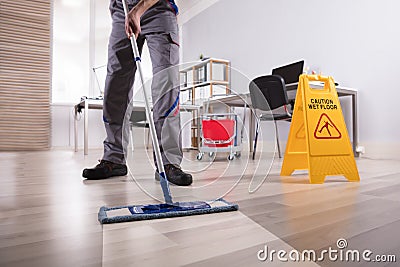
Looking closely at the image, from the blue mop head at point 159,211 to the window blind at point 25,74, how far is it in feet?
14.7

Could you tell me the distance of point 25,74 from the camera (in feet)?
15.9

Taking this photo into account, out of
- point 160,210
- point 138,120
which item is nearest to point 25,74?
point 138,120

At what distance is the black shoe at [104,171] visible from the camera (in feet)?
5.09

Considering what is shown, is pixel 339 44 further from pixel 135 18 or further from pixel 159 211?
pixel 159 211

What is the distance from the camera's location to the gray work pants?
1.13 meters

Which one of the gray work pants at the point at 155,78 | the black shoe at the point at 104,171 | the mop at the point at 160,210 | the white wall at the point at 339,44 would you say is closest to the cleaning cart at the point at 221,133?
the gray work pants at the point at 155,78

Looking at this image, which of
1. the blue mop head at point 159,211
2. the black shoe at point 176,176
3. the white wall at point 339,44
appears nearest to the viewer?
the blue mop head at point 159,211

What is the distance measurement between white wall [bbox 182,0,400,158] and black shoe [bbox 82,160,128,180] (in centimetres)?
237

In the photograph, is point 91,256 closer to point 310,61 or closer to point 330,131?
point 330,131

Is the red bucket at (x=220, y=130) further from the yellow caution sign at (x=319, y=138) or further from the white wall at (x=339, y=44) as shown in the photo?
the white wall at (x=339, y=44)

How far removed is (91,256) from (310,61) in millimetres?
3436

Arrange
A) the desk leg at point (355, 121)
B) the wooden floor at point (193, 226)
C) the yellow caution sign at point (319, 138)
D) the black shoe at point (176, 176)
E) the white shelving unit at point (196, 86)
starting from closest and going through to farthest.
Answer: the wooden floor at point (193, 226) < the white shelving unit at point (196, 86) < the black shoe at point (176, 176) < the yellow caution sign at point (319, 138) < the desk leg at point (355, 121)

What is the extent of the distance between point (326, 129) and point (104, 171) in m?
1.08

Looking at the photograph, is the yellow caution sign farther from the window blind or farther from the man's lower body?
the window blind
